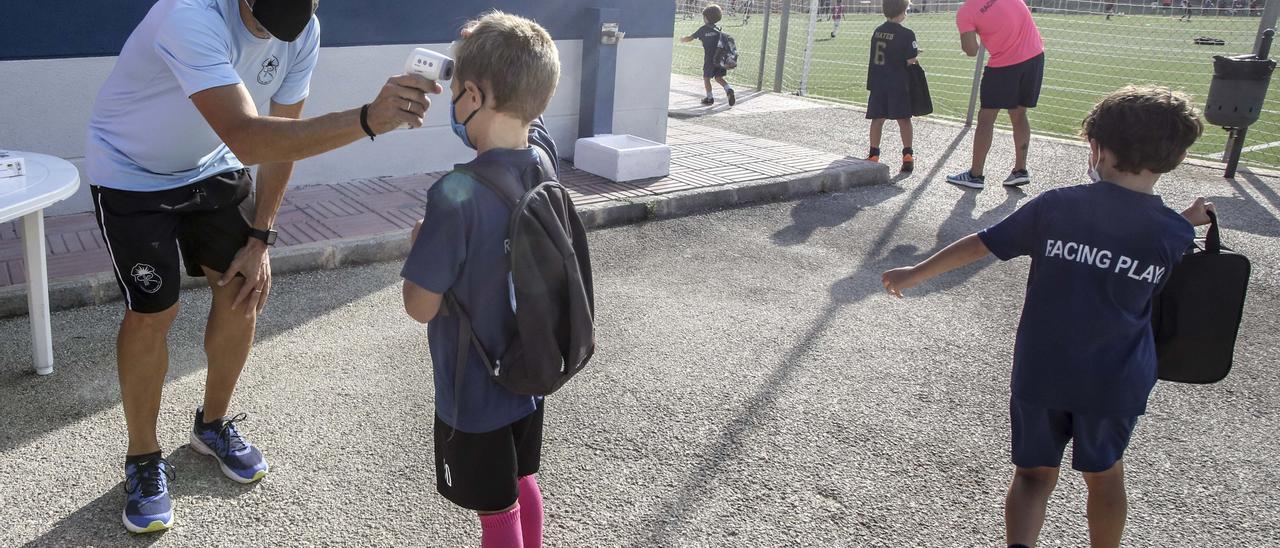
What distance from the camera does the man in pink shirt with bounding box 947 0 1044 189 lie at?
7.66 meters

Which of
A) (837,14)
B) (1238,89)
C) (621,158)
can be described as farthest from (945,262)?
(837,14)

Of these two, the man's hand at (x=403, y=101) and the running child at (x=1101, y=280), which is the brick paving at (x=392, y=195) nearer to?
the man's hand at (x=403, y=101)

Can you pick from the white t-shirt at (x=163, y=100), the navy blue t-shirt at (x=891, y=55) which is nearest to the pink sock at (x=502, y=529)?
the white t-shirt at (x=163, y=100)

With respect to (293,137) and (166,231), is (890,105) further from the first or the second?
(293,137)

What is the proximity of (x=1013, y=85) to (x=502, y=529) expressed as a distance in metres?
6.75

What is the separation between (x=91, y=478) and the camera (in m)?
3.22

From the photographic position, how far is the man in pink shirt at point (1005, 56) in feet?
25.1

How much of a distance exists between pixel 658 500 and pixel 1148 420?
2.20m

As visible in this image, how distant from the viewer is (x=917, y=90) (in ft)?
28.2

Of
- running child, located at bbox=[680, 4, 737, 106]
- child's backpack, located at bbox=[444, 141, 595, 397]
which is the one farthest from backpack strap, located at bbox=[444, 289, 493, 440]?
running child, located at bbox=[680, 4, 737, 106]

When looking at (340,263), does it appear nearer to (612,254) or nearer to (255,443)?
(612,254)

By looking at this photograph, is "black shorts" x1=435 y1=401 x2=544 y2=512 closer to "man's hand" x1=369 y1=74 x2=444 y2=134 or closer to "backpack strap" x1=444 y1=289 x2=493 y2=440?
"backpack strap" x1=444 y1=289 x2=493 y2=440

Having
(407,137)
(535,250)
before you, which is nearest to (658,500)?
(535,250)

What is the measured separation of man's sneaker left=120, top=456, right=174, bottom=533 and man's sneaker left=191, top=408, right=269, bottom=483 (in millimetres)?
229
